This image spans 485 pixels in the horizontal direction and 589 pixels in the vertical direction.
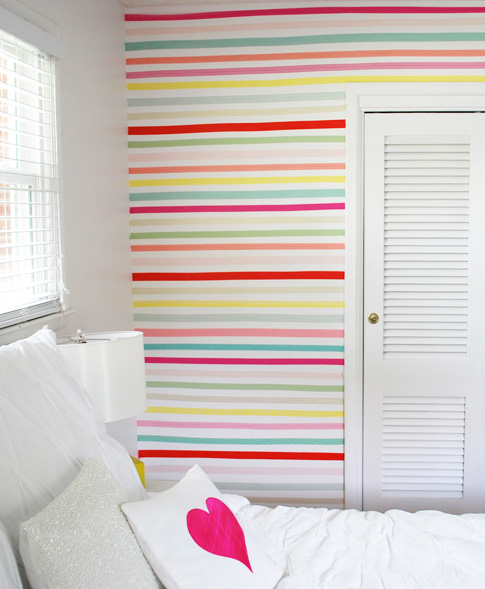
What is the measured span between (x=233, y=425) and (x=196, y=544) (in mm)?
1756

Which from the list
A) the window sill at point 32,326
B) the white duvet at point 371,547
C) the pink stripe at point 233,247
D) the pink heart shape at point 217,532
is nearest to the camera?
the pink heart shape at point 217,532

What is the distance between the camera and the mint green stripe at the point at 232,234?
2.97m

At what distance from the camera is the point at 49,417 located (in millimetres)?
1410

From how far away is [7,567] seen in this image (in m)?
1.08

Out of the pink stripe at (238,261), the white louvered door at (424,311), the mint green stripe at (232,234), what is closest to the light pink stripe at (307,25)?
the white louvered door at (424,311)

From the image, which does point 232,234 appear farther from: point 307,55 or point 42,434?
point 42,434

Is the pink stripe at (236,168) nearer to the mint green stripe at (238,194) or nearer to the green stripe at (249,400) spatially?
the mint green stripe at (238,194)

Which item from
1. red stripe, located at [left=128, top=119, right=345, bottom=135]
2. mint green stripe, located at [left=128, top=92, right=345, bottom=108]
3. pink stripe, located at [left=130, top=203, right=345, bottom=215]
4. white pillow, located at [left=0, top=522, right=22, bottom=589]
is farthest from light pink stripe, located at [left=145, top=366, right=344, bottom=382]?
white pillow, located at [left=0, top=522, right=22, bottom=589]

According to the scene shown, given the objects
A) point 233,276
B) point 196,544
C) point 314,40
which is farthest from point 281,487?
point 314,40

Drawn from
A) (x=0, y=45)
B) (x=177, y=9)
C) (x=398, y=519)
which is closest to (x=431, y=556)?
(x=398, y=519)

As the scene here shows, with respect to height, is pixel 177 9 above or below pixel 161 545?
above

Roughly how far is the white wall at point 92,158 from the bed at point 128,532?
514mm

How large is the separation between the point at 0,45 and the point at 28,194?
0.43 m

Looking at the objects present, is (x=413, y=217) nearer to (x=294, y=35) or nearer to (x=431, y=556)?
(x=294, y=35)
